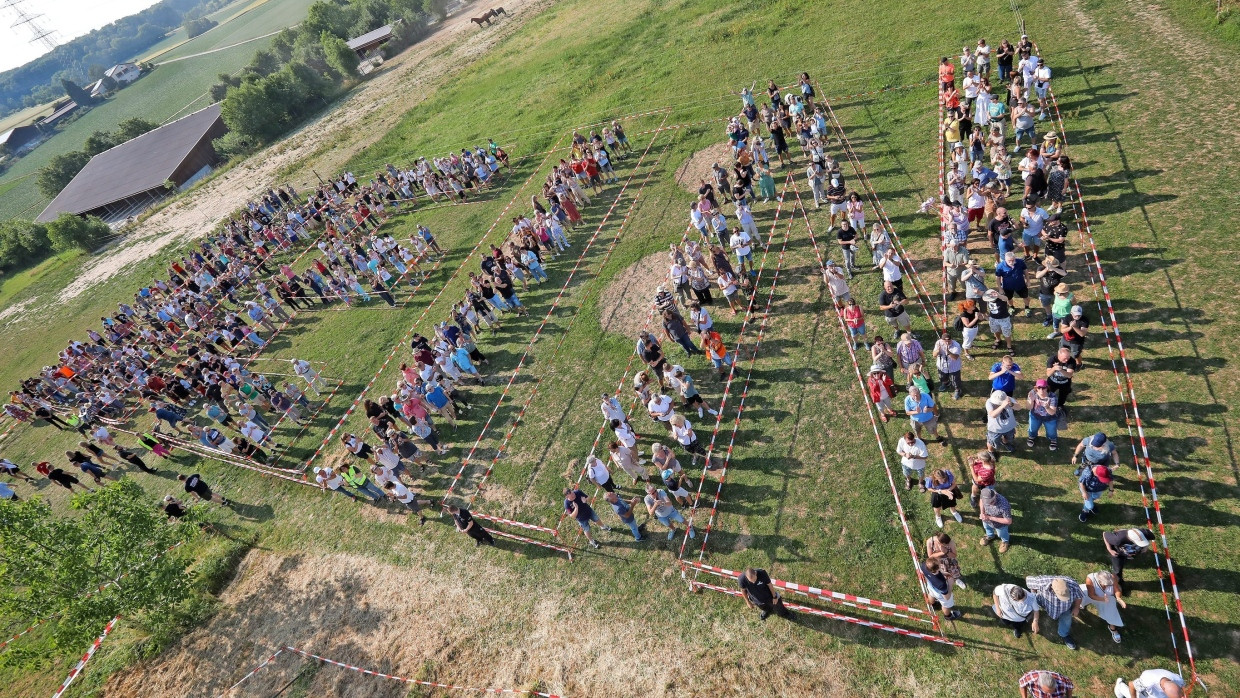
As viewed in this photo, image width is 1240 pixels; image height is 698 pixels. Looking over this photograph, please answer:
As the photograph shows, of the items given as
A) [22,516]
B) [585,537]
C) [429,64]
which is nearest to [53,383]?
[22,516]

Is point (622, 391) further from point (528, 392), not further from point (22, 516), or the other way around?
point (22, 516)

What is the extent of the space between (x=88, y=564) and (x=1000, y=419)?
20.0 m

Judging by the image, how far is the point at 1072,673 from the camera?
848 centimetres

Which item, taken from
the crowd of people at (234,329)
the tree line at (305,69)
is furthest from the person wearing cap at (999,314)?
the tree line at (305,69)

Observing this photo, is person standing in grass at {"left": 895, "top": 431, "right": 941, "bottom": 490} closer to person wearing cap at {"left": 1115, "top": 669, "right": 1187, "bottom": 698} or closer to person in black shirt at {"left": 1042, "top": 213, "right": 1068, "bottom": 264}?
person wearing cap at {"left": 1115, "top": 669, "right": 1187, "bottom": 698}

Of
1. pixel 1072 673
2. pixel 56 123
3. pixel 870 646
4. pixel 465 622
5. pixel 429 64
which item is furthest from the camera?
pixel 56 123

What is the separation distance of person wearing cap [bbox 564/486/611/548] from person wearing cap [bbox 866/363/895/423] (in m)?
6.57

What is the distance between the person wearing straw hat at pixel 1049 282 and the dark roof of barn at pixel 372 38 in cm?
7584

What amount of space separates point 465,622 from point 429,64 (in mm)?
60162

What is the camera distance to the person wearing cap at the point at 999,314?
1234cm

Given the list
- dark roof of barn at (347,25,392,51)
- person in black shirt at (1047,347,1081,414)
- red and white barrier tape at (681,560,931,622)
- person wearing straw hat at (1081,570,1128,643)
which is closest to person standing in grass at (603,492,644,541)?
red and white barrier tape at (681,560,931,622)

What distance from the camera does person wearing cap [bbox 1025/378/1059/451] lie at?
10.5 meters

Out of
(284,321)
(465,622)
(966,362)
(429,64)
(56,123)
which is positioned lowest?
(465,622)

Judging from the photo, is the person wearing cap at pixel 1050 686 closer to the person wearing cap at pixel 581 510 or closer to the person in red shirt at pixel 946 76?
the person wearing cap at pixel 581 510
